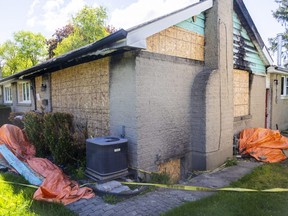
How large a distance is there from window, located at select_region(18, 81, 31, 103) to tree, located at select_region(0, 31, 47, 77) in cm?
2412

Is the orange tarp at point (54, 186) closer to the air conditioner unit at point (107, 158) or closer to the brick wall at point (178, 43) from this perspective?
the air conditioner unit at point (107, 158)

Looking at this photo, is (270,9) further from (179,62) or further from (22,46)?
(22,46)

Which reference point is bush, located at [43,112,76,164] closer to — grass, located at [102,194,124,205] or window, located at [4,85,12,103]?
grass, located at [102,194,124,205]

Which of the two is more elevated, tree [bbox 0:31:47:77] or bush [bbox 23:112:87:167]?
tree [bbox 0:31:47:77]

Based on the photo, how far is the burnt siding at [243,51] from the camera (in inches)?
324

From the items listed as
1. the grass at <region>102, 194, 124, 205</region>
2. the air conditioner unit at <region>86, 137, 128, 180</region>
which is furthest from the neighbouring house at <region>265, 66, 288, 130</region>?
the grass at <region>102, 194, 124, 205</region>

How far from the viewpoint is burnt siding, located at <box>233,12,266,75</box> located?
8.24 metres

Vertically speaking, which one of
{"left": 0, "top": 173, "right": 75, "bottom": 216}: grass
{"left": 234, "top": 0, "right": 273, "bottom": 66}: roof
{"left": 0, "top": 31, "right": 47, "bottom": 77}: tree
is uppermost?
{"left": 0, "top": 31, "right": 47, "bottom": 77}: tree

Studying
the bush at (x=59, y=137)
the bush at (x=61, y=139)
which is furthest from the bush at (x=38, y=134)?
the bush at (x=59, y=137)

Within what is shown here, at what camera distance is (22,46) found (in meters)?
33.7

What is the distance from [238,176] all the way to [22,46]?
36.4 metres

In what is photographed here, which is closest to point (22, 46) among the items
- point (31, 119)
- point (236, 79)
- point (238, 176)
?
point (31, 119)

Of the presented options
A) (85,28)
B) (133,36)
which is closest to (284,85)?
(133,36)

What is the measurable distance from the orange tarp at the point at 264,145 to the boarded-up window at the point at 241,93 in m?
1.03
